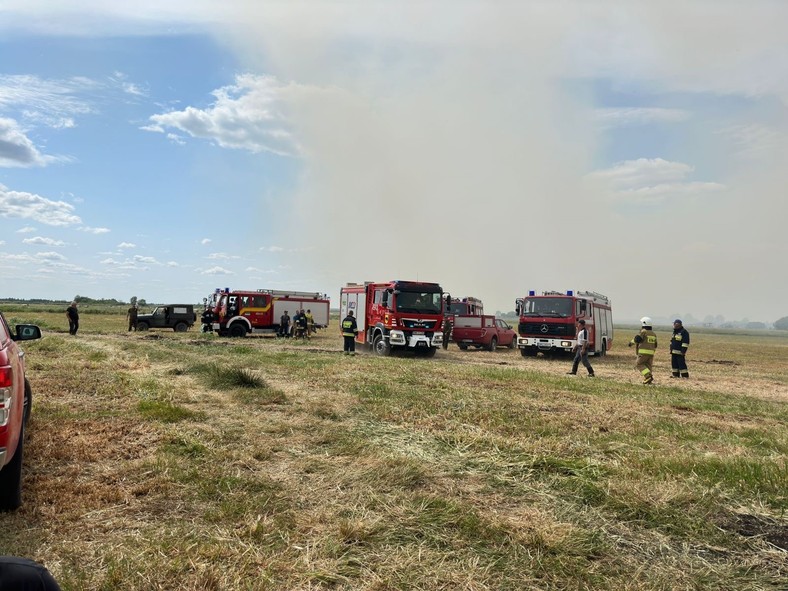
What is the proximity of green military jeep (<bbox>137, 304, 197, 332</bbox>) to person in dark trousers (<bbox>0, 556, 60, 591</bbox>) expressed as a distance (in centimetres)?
3308

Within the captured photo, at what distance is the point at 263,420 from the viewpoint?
776 centimetres

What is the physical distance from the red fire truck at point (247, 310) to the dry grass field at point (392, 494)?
19.8 meters

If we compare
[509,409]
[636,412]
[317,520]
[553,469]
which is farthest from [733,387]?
[317,520]

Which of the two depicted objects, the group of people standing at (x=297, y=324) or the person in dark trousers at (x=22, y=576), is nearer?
the person in dark trousers at (x=22, y=576)

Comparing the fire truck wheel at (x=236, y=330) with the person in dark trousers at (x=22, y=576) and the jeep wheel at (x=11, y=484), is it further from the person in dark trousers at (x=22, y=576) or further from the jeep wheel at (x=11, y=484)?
the person in dark trousers at (x=22, y=576)

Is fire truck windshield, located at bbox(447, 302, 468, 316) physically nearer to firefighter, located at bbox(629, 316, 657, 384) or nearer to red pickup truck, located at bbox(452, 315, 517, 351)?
red pickup truck, located at bbox(452, 315, 517, 351)

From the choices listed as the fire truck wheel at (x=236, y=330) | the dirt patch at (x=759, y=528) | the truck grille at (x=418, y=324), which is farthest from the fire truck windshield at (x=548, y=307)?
the dirt patch at (x=759, y=528)

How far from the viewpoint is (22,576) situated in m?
1.47

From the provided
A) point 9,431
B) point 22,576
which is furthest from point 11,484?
point 22,576

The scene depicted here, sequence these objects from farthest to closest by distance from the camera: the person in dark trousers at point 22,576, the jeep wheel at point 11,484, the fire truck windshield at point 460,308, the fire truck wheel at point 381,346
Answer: the fire truck windshield at point 460,308
the fire truck wheel at point 381,346
the jeep wheel at point 11,484
the person in dark trousers at point 22,576

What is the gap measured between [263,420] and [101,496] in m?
3.16

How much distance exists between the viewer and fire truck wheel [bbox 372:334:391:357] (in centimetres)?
2061

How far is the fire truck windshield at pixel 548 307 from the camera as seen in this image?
22625 mm

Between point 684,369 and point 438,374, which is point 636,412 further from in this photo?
point 684,369
